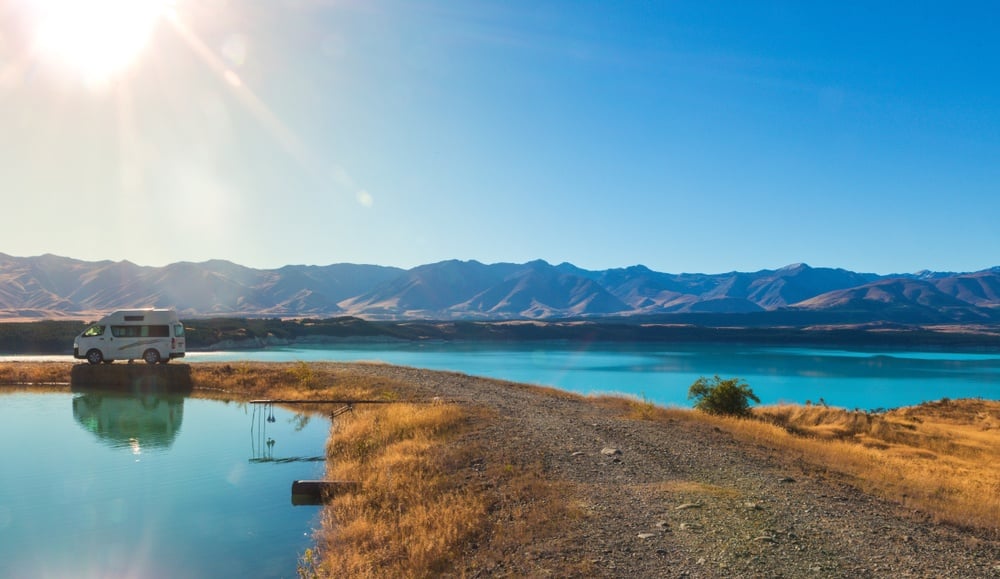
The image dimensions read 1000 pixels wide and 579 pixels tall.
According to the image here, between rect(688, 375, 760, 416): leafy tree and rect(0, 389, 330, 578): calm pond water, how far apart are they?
18.1 m

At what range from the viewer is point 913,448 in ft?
87.0

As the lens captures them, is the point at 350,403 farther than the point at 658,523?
Yes

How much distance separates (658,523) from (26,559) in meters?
13.2

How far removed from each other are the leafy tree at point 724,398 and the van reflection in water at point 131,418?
2414 centimetres

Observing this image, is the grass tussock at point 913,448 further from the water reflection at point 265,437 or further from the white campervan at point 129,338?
the white campervan at point 129,338

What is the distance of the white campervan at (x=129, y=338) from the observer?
4278 cm

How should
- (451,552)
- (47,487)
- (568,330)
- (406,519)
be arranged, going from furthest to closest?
(568,330) < (47,487) < (406,519) < (451,552)

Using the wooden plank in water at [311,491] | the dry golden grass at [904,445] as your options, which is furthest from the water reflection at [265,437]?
the dry golden grass at [904,445]

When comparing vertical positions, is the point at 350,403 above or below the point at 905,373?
above

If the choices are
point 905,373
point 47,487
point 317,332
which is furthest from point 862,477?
point 317,332

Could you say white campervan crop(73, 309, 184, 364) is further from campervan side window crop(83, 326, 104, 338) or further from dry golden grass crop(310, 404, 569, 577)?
dry golden grass crop(310, 404, 569, 577)

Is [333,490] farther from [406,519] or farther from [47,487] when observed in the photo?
[47,487]

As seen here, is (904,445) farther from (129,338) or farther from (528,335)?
(528,335)

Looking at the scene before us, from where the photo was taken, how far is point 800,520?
12.0m
